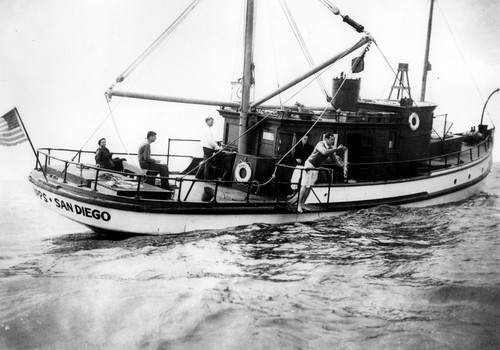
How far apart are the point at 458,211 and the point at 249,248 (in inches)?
254

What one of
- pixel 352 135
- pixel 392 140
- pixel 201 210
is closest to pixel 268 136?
pixel 352 135

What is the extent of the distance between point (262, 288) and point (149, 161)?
5613 millimetres

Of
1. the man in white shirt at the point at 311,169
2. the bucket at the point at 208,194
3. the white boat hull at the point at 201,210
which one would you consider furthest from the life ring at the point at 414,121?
the bucket at the point at 208,194

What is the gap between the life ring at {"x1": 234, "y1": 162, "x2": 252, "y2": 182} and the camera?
11.6 m

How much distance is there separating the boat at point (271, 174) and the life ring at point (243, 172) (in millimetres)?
26

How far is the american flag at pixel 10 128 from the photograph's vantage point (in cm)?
921

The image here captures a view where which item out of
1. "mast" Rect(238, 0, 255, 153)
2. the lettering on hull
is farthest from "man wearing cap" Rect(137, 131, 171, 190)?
"mast" Rect(238, 0, 255, 153)

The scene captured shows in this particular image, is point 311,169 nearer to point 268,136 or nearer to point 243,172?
point 243,172

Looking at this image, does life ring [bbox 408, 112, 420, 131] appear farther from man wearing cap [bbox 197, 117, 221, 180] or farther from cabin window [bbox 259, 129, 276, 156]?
man wearing cap [bbox 197, 117, 221, 180]

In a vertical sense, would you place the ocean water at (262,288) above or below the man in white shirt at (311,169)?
below

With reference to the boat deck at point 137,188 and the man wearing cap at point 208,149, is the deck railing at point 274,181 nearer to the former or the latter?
the boat deck at point 137,188

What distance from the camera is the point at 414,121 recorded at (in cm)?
1421

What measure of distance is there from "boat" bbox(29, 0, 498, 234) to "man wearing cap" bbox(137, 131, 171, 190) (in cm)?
22

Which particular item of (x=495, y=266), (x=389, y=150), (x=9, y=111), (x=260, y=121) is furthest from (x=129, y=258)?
(x=389, y=150)
